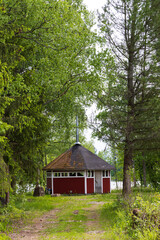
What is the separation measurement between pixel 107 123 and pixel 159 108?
2.47 m

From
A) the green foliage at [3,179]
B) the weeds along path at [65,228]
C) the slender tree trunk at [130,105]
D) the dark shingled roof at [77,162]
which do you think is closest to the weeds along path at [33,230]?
the weeds along path at [65,228]

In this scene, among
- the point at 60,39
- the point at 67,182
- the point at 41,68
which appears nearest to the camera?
the point at 60,39

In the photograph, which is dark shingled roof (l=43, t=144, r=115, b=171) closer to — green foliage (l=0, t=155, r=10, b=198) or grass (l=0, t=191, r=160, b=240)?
grass (l=0, t=191, r=160, b=240)

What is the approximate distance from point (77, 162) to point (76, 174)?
1.04m

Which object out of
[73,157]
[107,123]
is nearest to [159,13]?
[107,123]

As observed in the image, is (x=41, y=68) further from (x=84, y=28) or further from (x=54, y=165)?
(x=54, y=165)

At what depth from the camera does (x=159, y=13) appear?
42.4 feet

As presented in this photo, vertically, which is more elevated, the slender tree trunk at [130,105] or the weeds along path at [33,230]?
the slender tree trunk at [130,105]

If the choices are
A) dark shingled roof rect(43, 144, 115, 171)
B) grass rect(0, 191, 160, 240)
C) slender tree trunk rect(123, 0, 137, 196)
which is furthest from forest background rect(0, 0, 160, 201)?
dark shingled roof rect(43, 144, 115, 171)

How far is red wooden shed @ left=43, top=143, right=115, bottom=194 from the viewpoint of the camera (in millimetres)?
25094

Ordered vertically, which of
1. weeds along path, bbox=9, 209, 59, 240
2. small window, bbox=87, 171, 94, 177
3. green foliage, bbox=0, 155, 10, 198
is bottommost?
weeds along path, bbox=9, 209, 59, 240

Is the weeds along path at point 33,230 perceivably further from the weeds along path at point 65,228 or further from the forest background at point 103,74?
the forest background at point 103,74

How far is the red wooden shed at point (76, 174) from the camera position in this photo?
82.3ft

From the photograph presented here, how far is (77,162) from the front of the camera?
25.7 metres
